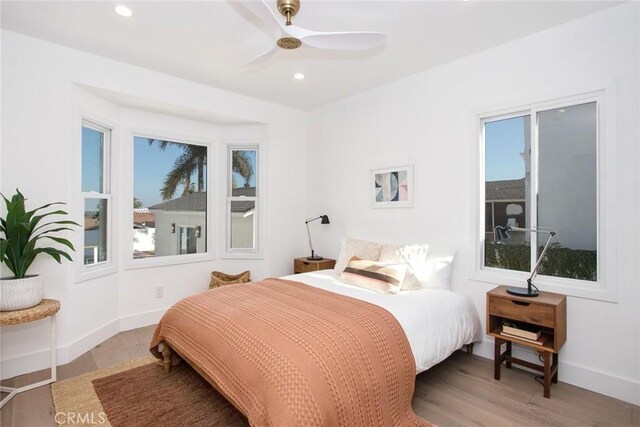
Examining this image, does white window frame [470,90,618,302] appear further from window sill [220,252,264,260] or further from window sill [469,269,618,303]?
window sill [220,252,264,260]

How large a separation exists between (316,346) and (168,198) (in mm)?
3119

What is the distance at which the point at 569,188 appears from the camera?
2.63 meters

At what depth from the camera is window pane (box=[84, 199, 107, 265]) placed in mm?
3270

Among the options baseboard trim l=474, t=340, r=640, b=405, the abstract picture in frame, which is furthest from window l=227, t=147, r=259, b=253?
baseboard trim l=474, t=340, r=640, b=405

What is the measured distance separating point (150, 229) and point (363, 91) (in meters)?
3.00

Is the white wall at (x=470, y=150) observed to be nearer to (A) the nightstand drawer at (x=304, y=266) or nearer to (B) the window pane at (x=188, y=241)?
(A) the nightstand drawer at (x=304, y=266)

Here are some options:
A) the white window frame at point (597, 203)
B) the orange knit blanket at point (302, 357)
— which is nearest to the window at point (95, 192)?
the orange knit blanket at point (302, 357)

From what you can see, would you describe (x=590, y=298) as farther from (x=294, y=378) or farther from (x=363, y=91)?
(x=363, y=91)

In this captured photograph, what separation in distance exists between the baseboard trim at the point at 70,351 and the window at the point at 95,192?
0.68 metres

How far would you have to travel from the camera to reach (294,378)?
1582 millimetres

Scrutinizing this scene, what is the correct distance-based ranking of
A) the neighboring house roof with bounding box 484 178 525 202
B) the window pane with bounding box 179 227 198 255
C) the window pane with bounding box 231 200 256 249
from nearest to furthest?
the neighboring house roof with bounding box 484 178 525 202, the window pane with bounding box 179 227 198 255, the window pane with bounding box 231 200 256 249

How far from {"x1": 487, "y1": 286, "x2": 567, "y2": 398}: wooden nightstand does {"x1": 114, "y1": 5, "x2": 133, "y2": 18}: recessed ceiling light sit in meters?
3.39

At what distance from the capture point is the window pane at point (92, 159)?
3.25 metres

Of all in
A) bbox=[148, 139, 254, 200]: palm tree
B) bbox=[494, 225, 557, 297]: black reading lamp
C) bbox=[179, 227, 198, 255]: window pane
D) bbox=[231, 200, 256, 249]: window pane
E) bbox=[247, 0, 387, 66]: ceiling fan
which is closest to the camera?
bbox=[247, 0, 387, 66]: ceiling fan
